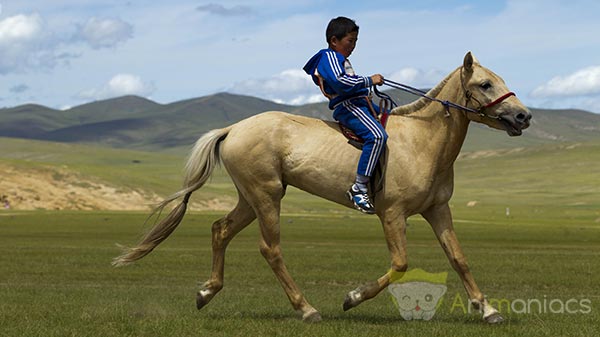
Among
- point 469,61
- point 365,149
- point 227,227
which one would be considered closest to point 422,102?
point 469,61

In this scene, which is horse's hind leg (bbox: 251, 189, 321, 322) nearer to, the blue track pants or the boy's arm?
the blue track pants

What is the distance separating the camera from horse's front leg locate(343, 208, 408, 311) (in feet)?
35.5

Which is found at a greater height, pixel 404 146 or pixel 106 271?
pixel 404 146

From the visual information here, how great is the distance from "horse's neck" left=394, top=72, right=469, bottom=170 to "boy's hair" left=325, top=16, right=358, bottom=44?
50.6 inches

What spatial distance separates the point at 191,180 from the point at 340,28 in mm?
2920

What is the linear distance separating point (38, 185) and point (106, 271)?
58.4m

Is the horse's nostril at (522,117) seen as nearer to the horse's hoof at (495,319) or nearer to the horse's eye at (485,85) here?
the horse's eye at (485,85)

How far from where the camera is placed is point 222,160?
12.1 metres

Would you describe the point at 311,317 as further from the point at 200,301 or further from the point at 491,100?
the point at 491,100

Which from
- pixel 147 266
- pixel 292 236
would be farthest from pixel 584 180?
pixel 147 266

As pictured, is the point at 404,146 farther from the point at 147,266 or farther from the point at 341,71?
the point at 147,266

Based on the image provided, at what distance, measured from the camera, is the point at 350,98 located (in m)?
11.3

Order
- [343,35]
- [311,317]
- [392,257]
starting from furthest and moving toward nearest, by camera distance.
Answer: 1. [343,35]
2. [311,317]
3. [392,257]

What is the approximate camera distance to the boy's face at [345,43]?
37.5 feet
